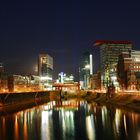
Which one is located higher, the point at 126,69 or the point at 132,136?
the point at 126,69

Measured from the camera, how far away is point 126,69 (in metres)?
150

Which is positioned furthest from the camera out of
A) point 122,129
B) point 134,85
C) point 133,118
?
point 134,85

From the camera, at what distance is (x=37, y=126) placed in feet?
199

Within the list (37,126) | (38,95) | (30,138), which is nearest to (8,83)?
(38,95)

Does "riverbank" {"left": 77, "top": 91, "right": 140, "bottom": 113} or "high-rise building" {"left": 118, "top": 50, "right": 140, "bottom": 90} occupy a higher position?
"high-rise building" {"left": 118, "top": 50, "right": 140, "bottom": 90}

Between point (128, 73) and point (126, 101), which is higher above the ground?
point (128, 73)

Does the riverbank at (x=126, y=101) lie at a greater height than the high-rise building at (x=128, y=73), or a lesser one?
lesser

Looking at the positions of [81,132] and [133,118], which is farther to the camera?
[133,118]

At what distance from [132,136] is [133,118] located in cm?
1845

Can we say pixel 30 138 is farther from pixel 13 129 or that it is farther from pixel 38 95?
pixel 38 95

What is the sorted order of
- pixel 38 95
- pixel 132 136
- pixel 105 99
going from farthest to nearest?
pixel 38 95 < pixel 105 99 < pixel 132 136

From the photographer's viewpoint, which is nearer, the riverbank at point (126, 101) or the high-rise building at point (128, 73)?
the riverbank at point (126, 101)

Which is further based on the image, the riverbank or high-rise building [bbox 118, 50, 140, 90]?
high-rise building [bbox 118, 50, 140, 90]

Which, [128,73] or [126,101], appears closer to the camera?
[126,101]
